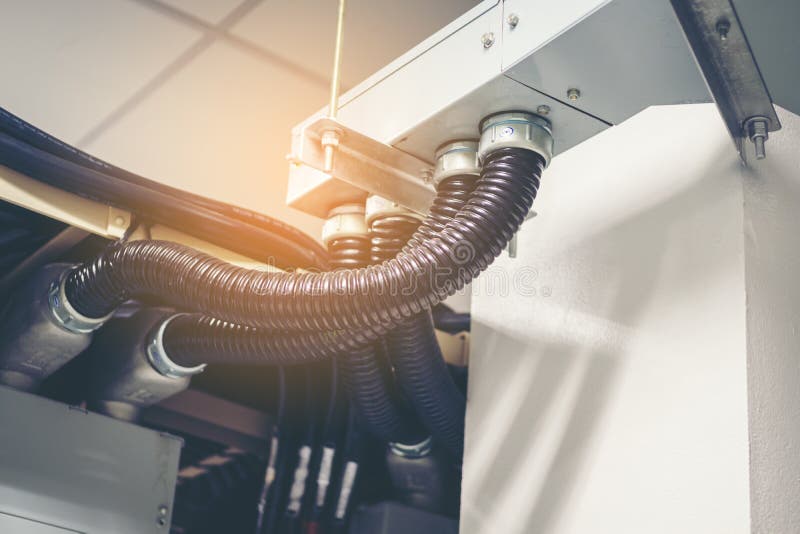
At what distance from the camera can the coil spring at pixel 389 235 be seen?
43.4 inches

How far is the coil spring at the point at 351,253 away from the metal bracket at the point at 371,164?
9 centimetres

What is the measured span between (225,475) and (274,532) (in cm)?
27

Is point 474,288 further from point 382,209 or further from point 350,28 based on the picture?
point 350,28

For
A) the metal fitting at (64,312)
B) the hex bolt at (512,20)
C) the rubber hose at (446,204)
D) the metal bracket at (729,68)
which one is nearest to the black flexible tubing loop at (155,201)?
the metal fitting at (64,312)

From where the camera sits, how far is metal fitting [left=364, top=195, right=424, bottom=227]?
3.59 ft

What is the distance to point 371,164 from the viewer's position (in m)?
1.07

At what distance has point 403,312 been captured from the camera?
0.95 m

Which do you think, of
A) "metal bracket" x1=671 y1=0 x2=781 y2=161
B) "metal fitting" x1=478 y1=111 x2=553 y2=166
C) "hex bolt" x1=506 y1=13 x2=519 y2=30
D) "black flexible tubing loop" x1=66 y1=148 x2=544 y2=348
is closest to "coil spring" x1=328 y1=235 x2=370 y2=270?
"black flexible tubing loop" x1=66 y1=148 x2=544 y2=348

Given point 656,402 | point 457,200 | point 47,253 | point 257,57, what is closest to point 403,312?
point 457,200

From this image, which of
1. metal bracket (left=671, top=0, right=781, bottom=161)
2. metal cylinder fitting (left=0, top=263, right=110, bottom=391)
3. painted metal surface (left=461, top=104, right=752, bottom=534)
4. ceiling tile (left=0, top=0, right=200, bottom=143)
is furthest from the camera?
ceiling tile (left=0, top=0, right=200, bottom=143)

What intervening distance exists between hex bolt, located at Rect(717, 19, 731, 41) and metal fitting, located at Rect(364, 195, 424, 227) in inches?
16.3

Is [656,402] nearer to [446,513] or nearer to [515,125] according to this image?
[515,125]

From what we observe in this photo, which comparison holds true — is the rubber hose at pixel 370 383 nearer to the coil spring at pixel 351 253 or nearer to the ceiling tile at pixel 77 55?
the coil spring at pixel 351 253

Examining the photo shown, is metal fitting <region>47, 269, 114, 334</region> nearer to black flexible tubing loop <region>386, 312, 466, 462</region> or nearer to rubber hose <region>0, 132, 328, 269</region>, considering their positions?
rubber hose <region>0, 132, 328, 269</region>
